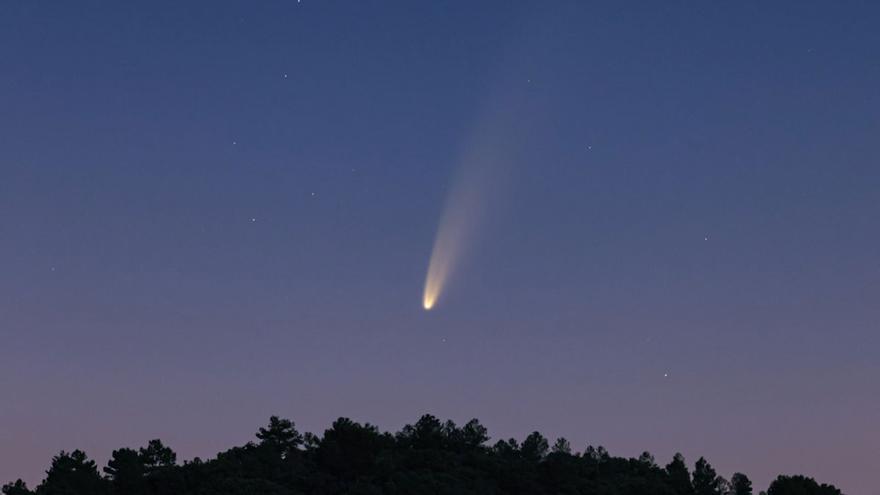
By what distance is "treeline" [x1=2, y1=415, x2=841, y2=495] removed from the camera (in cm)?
9000

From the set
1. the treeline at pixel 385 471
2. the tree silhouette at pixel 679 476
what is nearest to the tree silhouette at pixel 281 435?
the treeline at pixel 385 471

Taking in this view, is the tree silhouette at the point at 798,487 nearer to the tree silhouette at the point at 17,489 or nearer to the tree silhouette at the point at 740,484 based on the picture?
the tree silhouette at the point at 740,484

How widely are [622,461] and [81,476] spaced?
61.4 m

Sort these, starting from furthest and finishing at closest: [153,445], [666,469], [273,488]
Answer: [666,469], [153,445], [273,488]

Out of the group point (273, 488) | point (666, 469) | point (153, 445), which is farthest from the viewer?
point (666, 469)

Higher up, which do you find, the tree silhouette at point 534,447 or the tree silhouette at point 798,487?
the tree silhouette at point 534,447

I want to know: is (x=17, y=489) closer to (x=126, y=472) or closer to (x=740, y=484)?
(x=126, y=472)

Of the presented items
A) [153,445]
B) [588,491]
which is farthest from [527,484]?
[153,445]

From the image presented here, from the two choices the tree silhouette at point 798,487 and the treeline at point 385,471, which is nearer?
the treeline at point 385,471

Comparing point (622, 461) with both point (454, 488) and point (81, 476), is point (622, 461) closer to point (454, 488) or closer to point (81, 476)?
point (454, 488)

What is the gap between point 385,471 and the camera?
9819 centimetres

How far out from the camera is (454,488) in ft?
299

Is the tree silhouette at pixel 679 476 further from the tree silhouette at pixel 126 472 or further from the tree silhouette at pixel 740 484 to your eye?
the tree silhouette at pixel 126 472

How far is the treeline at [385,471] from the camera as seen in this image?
90.0 meters
